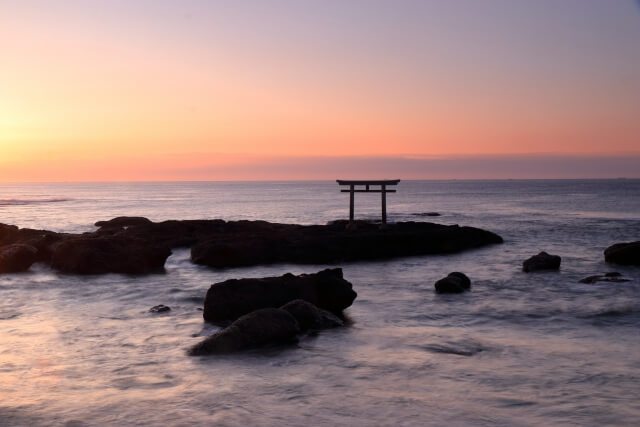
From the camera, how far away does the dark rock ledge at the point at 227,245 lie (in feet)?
74.4

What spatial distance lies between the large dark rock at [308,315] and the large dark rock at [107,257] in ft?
36.7

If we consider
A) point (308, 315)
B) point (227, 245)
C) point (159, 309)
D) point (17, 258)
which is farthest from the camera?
point (227, 245)

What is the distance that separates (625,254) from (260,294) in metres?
17.5

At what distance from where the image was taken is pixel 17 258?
23.1 meters

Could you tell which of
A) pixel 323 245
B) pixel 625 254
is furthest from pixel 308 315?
pixel 625 254

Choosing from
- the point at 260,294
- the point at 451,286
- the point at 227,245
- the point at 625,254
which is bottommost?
the point at 451,286

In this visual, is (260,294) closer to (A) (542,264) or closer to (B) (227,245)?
(B) (227,245)

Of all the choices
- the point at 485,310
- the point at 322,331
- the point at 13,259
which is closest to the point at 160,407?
the point at 322,331

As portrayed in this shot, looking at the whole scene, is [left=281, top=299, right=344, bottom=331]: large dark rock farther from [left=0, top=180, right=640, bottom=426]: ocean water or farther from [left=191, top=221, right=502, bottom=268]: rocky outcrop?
[left=191, top=221, right=502, bottom=268]: rocky outcrop

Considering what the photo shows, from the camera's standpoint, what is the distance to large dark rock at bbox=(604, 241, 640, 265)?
78.8 ft

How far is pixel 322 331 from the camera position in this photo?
13.1 metres

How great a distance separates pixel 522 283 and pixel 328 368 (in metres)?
12.2

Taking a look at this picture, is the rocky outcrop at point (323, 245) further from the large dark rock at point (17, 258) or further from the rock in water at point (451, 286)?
the rock in water at point (451, 286)

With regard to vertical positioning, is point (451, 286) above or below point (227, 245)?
below
